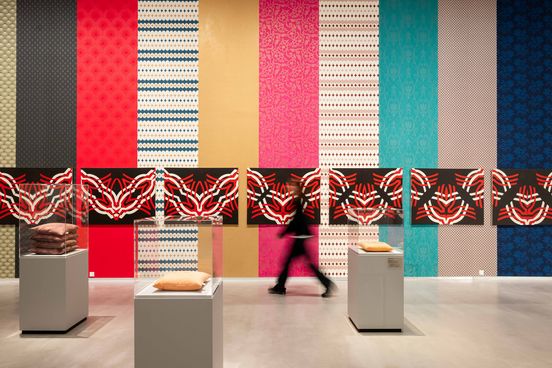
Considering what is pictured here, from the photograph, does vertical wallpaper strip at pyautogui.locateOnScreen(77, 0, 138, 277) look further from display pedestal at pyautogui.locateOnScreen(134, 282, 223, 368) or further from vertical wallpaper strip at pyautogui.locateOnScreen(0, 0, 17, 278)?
display pedestal at pyautogui.locateOnScreen(134, 282, 223, 368)

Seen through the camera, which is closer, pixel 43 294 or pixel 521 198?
pixel 43 294

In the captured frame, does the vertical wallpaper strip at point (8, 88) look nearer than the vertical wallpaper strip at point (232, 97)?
Yes

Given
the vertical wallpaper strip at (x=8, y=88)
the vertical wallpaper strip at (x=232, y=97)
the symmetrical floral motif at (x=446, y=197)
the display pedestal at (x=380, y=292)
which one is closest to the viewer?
the display pedestal at (x=380, y=292)

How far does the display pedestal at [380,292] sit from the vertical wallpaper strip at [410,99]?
116 inches

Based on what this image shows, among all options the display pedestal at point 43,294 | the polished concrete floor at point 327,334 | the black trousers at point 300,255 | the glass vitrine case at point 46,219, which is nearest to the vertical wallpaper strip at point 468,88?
the polished concrete floor at point 327,334

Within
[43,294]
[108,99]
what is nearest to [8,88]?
[108,99]

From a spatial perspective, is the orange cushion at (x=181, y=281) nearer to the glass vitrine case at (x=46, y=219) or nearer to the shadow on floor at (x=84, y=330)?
the shadow on floor at (x=84, y=330)

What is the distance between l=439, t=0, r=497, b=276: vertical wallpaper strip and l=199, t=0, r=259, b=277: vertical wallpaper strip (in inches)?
126

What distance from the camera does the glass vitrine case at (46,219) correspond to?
4734mm

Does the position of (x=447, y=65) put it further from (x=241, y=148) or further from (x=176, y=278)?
(x=176, y=278)

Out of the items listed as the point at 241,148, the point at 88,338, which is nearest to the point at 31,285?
the point at 88,338

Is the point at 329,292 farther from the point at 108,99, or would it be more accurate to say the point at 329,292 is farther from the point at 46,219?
the point at 108,99

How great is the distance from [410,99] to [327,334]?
4.53 meters

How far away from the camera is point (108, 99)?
7.39m
